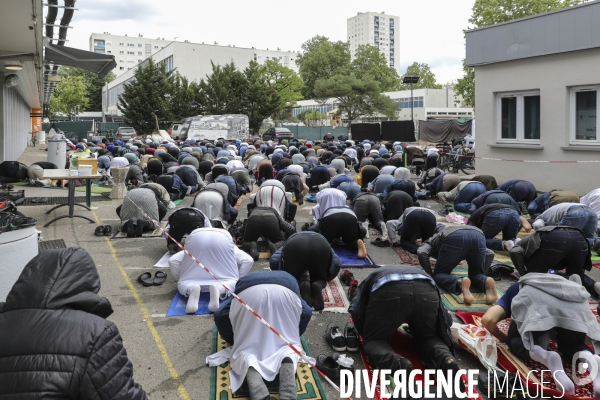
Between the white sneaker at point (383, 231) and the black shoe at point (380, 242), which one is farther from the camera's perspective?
the white sneaker at point (383, 231)

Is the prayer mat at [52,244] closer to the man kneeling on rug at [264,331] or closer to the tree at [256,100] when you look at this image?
the man kneeling on rug at [264,331]

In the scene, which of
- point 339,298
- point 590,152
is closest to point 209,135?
point 590,152

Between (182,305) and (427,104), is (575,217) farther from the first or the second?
(427,104)

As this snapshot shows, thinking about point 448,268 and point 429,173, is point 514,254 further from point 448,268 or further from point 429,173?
point 429,173

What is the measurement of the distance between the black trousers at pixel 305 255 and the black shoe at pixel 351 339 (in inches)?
55.2

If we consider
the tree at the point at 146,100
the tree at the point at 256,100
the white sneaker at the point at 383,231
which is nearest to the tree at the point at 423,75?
the tree at the point at 256,100

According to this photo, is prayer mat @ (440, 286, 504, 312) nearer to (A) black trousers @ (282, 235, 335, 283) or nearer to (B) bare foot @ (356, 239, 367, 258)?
(A) black trousers @ (282, 235, 335, 283)

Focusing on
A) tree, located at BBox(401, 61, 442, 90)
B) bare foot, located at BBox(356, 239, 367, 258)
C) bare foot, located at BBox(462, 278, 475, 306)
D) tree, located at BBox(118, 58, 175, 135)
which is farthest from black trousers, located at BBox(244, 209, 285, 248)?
tree, located at BBox(401, 61, 442, 90)

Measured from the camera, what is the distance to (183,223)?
9023 mm

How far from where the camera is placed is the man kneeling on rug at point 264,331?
475cm

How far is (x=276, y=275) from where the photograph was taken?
518cm

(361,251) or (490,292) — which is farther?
(361,251)

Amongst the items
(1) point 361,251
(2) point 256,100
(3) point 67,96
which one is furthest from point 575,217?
(3) point 67,96

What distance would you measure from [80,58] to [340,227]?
35.3 ft
